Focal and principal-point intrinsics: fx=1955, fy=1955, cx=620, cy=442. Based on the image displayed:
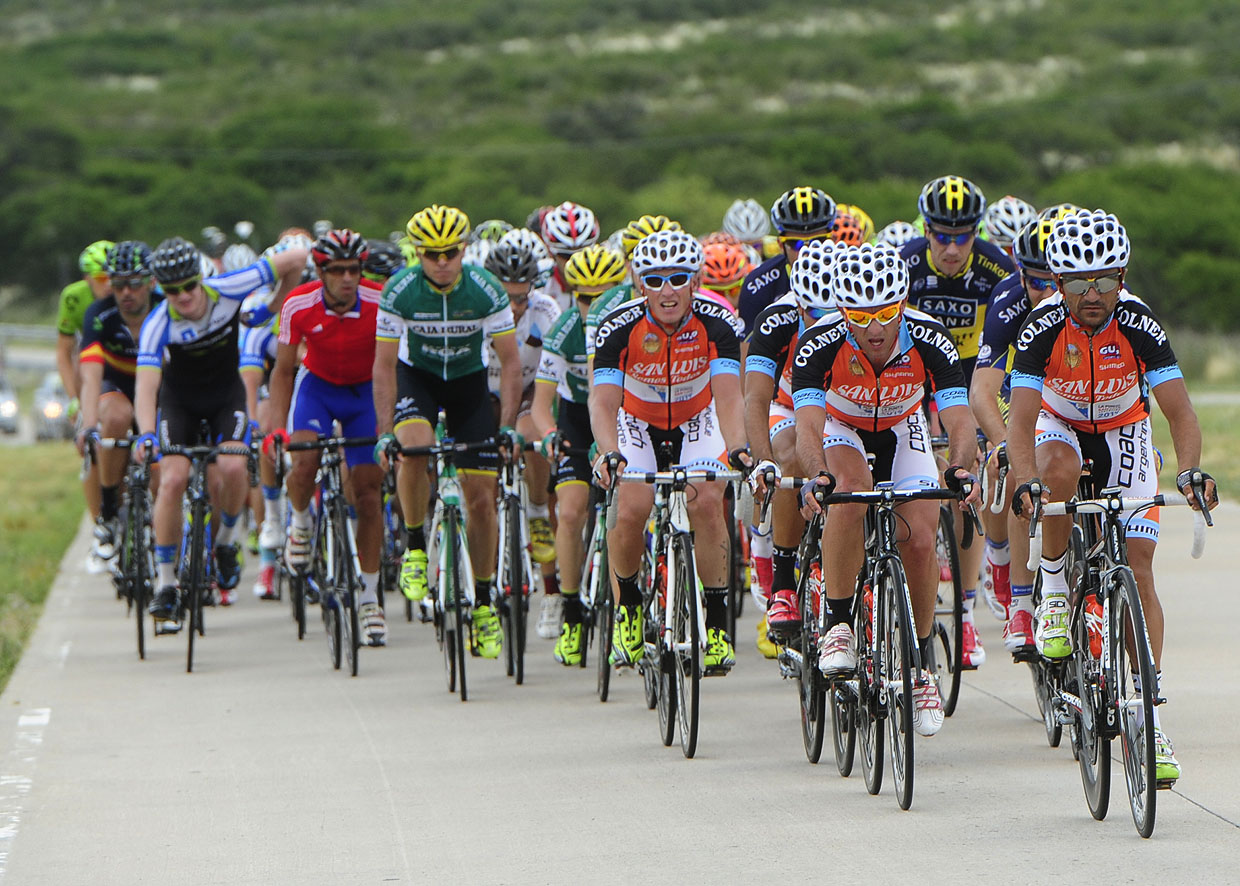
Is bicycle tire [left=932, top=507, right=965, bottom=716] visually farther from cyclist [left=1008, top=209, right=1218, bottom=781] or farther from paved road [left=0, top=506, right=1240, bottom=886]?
cyclist [left=1008, top=209, right=1218, bottom=781]

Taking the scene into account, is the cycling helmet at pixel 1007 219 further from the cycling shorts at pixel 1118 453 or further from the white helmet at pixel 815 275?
the cycling shorts at pixel 1118 453

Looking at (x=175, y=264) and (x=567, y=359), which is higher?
(x=175, y=264)

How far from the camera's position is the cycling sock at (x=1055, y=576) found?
7.25 meters

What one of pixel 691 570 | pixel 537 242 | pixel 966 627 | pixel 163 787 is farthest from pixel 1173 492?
pixel 163 787

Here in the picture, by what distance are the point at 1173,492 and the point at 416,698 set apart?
1025 cm

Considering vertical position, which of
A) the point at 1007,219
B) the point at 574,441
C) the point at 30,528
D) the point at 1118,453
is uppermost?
the point at 1007,219

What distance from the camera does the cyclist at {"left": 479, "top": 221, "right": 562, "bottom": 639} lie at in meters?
11.2

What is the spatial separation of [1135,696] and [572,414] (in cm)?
457

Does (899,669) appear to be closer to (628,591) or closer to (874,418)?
(874,418)

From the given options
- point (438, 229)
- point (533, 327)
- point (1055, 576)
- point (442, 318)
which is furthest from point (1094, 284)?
point (533, 327)

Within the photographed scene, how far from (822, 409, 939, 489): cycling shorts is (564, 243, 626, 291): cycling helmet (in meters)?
3.02

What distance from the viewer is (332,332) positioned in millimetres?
10742

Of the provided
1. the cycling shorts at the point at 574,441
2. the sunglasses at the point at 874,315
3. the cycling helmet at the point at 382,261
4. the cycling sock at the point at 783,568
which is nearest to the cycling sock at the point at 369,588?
the cycling shorts at the point at 574,441

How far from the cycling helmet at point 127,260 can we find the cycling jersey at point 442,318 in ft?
9.79
